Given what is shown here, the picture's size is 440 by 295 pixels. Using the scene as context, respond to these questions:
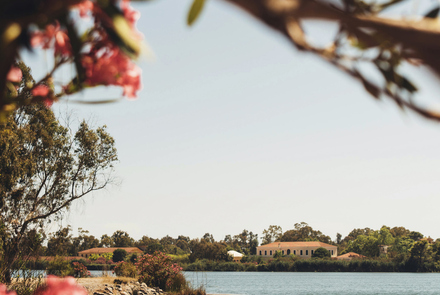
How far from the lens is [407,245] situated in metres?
70.7

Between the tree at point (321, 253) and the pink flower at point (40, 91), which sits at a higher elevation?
the pink flower at point (40, 91)

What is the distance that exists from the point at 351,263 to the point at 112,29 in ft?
217

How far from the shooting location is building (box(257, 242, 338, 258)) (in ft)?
234

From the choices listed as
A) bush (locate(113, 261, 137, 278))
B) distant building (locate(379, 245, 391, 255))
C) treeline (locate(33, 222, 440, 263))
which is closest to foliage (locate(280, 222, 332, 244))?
treeline (locate(33, 222, 440, 263))

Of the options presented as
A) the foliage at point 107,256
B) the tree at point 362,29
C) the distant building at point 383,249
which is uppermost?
the tree at point 362,29

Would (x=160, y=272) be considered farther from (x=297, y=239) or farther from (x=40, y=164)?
(x=297, y=239)

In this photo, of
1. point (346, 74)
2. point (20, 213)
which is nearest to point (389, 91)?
point (346, 74)

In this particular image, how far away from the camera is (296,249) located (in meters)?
72.2

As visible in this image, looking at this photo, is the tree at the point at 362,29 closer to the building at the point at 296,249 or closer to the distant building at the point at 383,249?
the building at the point at 296,249

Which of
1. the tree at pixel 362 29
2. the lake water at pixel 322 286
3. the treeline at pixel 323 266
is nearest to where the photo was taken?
the tree at pixel 362 29

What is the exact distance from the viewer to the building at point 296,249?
234ft

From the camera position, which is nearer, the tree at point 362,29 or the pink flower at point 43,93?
the tree at point 362,29

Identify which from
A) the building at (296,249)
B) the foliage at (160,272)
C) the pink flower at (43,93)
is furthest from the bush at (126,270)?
the building at (296,249)

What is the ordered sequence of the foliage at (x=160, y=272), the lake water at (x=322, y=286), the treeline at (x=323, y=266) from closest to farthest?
the foliage at (x=160, y=272) < the lake water at (x=322, y=286) < the treeline at (x=323, y=266)
